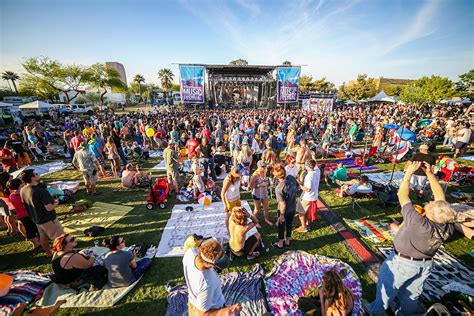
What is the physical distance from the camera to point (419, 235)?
2348mm

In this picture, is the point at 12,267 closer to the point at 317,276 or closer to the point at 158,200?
the point at 158,200

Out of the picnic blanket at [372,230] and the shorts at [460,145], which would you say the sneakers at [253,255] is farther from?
the shorts at [460,145]

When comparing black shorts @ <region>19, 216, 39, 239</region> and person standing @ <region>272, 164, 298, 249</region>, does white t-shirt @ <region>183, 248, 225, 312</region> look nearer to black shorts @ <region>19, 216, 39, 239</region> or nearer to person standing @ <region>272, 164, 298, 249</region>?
person standing @ <region>272, 164, 298, 249</region>

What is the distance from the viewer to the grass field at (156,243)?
3.40m

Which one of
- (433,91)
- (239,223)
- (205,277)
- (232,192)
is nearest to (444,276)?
(239,223)

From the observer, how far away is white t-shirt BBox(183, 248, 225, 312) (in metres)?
2.18

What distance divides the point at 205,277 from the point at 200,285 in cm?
10

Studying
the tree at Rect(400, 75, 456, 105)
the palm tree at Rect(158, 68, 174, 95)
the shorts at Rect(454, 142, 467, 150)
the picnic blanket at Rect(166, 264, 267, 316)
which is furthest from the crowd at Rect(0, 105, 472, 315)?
the palm tree at Rect(158, 68, 174, 95)

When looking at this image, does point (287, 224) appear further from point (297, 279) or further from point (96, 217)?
point (96, 217)

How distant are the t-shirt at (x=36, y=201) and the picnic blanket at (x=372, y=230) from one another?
23.4 feet

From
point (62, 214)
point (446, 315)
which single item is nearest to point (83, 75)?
point (62, 214)

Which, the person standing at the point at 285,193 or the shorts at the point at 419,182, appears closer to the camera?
the person standing at the point at 285,193

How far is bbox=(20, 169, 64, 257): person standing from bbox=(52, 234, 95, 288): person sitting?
136 centimetres

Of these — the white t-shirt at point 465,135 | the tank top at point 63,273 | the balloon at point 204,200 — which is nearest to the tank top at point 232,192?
the balloon at point 204,200
